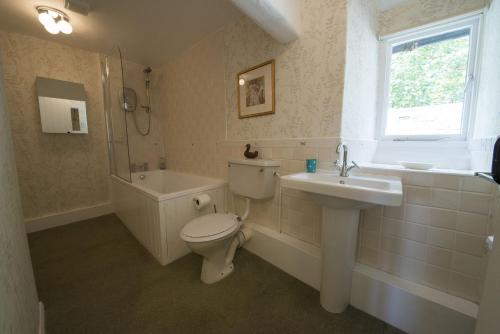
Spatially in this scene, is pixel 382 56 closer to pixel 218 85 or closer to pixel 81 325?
pixel 218 85

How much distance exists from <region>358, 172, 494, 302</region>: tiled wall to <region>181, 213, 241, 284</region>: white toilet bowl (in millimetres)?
1017

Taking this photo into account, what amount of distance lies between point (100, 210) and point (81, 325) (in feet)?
6.68

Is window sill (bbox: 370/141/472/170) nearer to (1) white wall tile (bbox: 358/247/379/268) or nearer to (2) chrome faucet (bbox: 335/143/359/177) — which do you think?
(2) chrome faucet (bbox: 335/143/359/177)

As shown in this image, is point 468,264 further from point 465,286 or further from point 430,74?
point 430,74

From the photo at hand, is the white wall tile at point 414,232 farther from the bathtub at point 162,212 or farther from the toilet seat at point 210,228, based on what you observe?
the bathtub at point 162,212

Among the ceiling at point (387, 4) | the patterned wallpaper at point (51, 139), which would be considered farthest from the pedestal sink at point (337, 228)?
the patterned wallpaper at point (51, 139)

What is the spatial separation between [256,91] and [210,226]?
1.24 meters

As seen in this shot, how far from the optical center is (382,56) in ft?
4.91

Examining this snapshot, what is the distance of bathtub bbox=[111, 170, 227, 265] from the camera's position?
1607 mm

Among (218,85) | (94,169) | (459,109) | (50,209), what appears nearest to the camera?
(459,109)

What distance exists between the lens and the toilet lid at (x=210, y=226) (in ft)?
4.34

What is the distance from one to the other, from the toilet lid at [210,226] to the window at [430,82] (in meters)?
1.46

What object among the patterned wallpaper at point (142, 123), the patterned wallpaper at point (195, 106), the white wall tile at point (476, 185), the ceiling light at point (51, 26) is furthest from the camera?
the patterned wallpaper at point (142, 123)

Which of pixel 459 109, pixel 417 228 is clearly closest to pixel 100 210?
pixel 417 228
